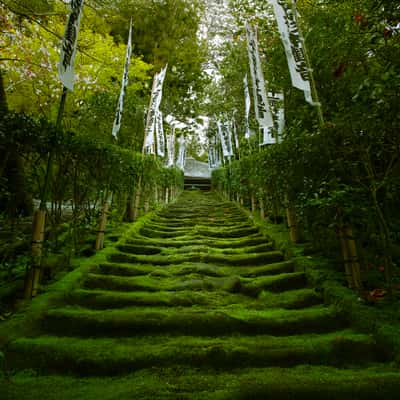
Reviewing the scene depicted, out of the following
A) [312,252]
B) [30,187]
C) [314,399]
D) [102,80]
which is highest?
[102,80]

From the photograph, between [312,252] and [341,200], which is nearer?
[341,200]

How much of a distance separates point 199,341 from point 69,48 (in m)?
3.23

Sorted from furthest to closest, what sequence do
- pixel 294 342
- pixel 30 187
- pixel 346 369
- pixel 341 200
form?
1. pixel 30 187
2. pixel 341 200
3. pixel 294 342
4. pixel 346 369

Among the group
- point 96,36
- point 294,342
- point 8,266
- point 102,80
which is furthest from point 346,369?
point 96,36

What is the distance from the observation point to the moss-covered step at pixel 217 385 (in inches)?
72.9

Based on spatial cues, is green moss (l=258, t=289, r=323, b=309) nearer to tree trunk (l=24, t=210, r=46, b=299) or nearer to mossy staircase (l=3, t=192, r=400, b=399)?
mossy staircase (l=3, t=192, r=400, b=399)

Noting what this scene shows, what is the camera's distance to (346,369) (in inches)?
87.4

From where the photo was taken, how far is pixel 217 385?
1985mm

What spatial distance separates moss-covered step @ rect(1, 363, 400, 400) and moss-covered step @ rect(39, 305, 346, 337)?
525mm

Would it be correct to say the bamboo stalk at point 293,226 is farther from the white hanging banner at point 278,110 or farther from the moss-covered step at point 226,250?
the white hanging banner at point 278,110

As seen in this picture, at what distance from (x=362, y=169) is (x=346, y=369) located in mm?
1900

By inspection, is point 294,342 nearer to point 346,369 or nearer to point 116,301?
point 346,369

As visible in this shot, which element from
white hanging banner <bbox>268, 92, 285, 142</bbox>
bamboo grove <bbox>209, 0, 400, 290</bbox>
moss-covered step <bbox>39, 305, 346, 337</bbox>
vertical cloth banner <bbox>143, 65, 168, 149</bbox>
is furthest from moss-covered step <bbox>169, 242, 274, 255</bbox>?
vertical cloth banner <bbox>143, 65, 168, 149</bbox>

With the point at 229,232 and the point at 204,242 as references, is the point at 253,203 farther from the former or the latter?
the point at 204,242
